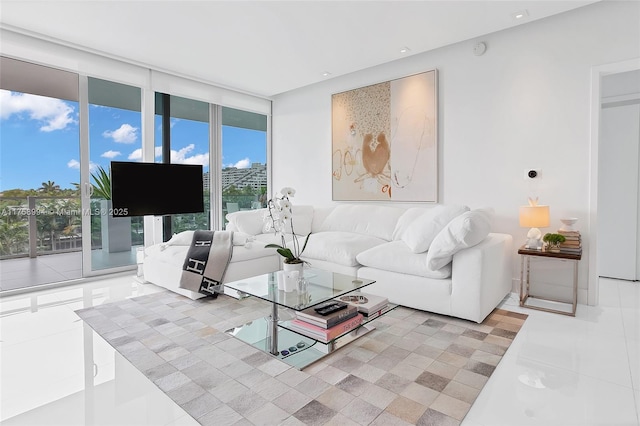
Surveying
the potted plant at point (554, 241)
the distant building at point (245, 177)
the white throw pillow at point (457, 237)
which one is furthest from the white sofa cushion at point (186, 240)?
the potted plant at point (554, 241)

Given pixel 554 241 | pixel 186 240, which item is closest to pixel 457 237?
pixel 554 241

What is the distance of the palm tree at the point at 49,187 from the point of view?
13.1 ft

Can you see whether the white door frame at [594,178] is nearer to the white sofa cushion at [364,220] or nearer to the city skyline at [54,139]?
the white sofa cushion at [364,220]

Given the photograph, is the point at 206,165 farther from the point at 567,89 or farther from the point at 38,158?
the point at 567,89

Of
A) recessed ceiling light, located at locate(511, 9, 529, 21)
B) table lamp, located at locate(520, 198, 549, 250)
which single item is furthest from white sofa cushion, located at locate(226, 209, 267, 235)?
recessed ceiling light, located at locate(511, 9, 529, 21)

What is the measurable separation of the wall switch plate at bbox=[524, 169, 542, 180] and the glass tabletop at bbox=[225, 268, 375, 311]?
206 centimetres

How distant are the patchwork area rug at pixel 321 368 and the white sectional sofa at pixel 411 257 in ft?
0.66

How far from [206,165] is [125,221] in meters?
1.37

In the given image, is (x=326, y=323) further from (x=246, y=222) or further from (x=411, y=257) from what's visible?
(x=246, y=222)

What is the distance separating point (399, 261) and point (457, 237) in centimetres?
57

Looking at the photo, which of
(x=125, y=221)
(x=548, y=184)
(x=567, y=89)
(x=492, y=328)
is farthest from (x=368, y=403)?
(x=125, y=221)

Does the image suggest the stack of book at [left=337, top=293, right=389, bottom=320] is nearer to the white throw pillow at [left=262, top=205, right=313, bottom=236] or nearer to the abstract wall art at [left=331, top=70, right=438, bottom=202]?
the abstract wall art at [left=331, top=70, right=438, bottom=202]

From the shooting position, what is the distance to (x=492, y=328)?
261 cm

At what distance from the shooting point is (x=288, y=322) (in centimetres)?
242
